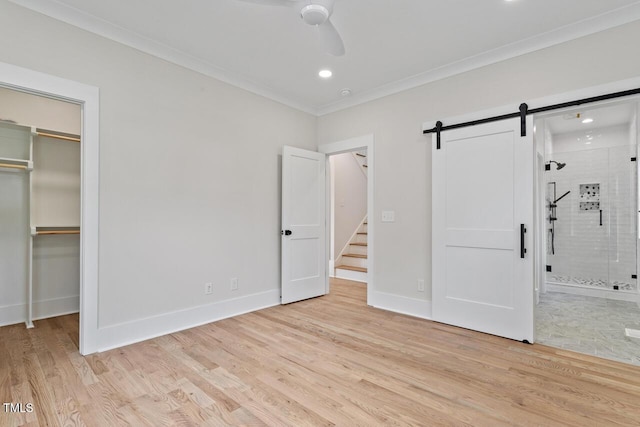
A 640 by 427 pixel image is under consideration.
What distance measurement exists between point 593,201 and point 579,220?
0.34 meters

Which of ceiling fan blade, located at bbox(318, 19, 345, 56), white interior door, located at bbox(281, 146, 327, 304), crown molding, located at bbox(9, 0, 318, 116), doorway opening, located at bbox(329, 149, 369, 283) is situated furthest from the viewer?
doorway opening, located at bbox(329, 149, 369, 283)

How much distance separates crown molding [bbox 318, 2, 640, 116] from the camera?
98.7 inches

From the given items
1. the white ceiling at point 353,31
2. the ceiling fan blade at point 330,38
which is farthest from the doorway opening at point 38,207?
the ceiling fan blade at point 330,38

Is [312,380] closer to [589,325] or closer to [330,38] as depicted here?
[330,38]

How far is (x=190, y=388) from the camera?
2.07m

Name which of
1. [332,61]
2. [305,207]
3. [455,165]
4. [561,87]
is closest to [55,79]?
[332,61]

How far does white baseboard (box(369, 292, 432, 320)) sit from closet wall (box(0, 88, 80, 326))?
11.7 feet

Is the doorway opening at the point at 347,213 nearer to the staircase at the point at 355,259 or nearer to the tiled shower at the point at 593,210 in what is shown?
the staircase at the point at 355,259

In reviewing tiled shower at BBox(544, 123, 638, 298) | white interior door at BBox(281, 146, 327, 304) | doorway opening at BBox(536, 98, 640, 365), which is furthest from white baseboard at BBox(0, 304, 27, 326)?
tiled shower at BBox(544, 123, 638, 298)

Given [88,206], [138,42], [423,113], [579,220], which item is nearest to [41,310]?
[88,206]

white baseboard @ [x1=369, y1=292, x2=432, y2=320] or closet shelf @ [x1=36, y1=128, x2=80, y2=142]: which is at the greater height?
closet shelf @ [x1=36, y1=128, x2=80, y2=142]

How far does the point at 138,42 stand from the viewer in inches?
113

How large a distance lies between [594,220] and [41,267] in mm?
7469

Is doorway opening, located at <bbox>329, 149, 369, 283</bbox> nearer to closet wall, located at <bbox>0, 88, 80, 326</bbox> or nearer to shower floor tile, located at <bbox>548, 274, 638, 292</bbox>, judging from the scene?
shower floor tile, located at <bbox>548, 274, 638, 292</bbox>
